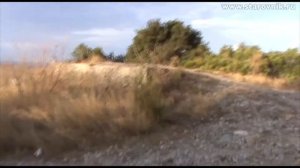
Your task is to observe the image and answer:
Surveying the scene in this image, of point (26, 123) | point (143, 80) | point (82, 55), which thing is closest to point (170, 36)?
point (82, 55)

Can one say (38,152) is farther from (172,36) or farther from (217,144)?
(172,36)

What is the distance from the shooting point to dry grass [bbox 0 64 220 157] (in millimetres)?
10266

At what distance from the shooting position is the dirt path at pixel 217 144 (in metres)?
8.99

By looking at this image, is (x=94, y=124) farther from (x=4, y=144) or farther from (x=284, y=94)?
(x=284, y=94)

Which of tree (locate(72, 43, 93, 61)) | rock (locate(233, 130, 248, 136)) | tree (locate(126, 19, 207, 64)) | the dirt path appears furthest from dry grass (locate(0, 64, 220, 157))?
tree (locate(126, 19, 207, 64))

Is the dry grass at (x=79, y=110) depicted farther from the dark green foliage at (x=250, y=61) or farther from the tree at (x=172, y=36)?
the tree at (x=172, y=36)

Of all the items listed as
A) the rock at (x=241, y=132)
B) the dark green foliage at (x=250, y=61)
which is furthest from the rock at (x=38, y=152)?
the dark green foliage at (x=250, y=61)

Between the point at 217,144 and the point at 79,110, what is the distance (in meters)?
2.67

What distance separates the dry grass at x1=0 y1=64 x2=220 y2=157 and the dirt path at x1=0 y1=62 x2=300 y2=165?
0.34 metres

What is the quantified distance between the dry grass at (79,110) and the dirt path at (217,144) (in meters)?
0.34

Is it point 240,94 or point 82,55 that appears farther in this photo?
point 82,55

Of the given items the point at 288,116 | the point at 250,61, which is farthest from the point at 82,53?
the point at 288,116

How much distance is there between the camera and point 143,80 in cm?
1220

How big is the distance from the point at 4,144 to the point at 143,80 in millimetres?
3272
